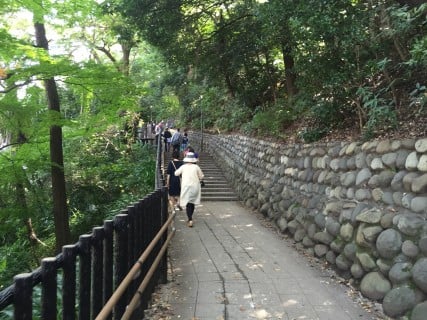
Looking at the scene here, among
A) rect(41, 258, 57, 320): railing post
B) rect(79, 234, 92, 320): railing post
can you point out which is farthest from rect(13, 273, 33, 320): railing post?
rect(79, 234, 92, 320): railing post

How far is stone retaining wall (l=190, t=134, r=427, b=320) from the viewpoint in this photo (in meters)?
4.50

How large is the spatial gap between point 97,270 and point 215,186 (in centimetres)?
1212

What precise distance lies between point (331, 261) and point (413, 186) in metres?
2.02

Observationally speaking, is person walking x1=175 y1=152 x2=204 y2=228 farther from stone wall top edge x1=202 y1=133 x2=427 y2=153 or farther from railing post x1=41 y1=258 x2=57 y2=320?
→ railing post x1=41 y1=258 x2=57 y2=320

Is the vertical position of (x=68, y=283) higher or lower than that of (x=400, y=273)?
higher

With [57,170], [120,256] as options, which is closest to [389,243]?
[120,256]

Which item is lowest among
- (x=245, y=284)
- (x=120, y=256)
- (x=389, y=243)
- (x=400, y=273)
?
(x=245, y=284)

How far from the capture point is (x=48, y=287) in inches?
78.7

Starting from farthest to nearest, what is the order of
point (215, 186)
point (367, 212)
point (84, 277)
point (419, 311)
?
1. point (215, 186)
2. point (367, 212)
3. point (419, 311)
4. point (84, 277)

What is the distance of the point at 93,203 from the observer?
1448cm

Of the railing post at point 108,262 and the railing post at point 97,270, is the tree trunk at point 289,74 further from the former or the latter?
the railing post at point 97,270

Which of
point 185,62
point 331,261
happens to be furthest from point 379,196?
point 185,62

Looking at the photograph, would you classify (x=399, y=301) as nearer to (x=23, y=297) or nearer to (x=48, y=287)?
(x=48, y=287)

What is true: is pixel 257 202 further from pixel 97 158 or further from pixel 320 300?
pixel 97 158
